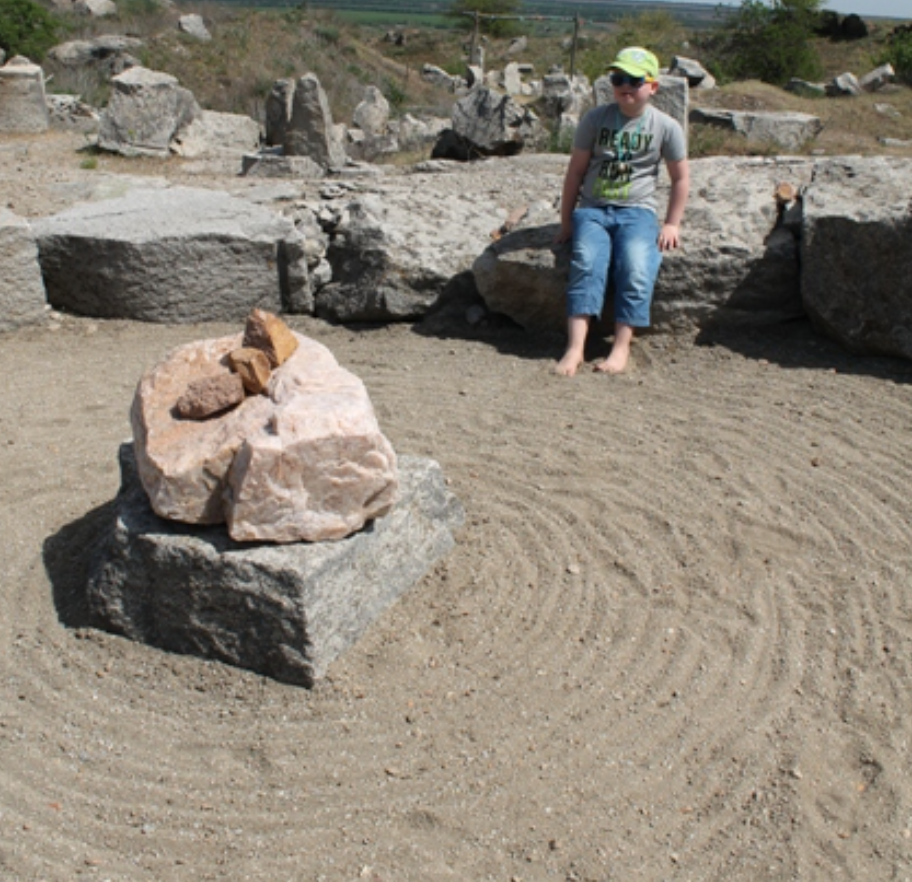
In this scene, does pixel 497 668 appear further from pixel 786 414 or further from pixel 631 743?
pixel 786 414

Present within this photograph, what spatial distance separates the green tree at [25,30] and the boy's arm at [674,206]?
16536mm

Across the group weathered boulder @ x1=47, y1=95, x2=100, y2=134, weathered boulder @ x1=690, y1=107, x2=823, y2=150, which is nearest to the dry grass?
weathered boulder @ x1=690, y1=107, x2=823, y2=150

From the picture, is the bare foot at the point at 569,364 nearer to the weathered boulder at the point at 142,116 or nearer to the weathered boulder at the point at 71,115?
the weathered boulder at the point at 142,116

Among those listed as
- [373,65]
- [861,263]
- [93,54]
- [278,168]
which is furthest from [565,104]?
[373,65]

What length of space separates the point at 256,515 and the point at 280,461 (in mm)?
185

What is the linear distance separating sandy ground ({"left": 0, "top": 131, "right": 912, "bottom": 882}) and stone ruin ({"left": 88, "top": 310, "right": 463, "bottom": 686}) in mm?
124

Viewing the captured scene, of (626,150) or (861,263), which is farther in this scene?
(626,150)

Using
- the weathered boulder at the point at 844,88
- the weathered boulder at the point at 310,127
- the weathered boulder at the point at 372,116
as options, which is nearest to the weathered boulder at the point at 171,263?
the weathered boulder at the point at 310,127

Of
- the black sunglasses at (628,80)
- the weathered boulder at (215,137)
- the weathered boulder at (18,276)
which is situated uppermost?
the black sunglasses at (628,80)

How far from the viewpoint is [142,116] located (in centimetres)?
1044

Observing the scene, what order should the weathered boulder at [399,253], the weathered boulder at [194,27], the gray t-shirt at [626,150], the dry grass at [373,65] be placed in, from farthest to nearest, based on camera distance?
the weathered boulder at [194,27] → the dry grass at [373,65] → the weathered boulder at [399,253] → the gray t-shirt at [626,150]

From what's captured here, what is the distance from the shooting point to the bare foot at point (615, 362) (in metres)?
5.48

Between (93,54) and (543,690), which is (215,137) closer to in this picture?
(93,54)

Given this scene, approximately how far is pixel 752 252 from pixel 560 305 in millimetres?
1056
